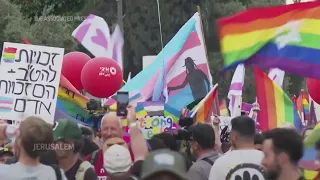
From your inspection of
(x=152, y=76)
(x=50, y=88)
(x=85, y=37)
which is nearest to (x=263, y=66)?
(x=50, y=88)

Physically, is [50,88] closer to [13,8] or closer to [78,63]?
[78,63]

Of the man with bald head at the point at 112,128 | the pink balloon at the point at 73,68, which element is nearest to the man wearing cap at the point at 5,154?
the man with bald head at the point at 112,128

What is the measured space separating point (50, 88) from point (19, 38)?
21812 mm

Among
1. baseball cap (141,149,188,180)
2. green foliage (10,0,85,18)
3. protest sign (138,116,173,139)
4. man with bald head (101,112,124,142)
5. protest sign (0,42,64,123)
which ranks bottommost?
baseball cap (141,149,188,180)

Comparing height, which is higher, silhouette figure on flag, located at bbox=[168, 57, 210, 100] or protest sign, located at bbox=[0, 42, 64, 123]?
silhouette figure on flag, located at bbox=[168, 57, 210, 100]

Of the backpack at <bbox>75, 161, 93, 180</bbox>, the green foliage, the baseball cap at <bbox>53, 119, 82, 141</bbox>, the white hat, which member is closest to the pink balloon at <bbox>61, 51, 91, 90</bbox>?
the baseball cap at <bbox>53, 119, 82, 141</bbox>

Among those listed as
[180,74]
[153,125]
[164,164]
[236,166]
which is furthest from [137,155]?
[180,74]

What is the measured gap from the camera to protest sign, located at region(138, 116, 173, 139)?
10852 mm

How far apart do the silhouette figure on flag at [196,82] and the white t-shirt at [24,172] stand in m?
7.84

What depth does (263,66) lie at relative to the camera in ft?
26.1

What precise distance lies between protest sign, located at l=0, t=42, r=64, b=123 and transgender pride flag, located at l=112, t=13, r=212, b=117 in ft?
11.8

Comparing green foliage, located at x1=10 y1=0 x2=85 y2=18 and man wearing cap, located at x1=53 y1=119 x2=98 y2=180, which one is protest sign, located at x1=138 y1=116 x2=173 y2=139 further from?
green foliage, located at x1=10 y1=0 x2=85 y2=18

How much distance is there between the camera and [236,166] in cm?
625

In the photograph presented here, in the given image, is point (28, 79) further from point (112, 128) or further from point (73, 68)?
point (73, 68)
